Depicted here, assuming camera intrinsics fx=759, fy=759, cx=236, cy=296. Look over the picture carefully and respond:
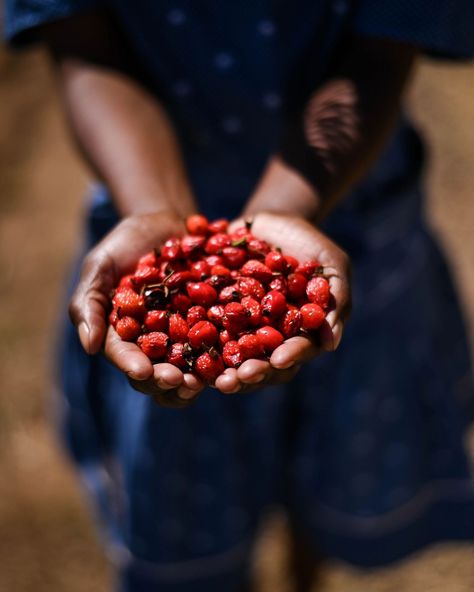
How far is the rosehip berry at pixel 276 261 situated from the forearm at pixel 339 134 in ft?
0.40

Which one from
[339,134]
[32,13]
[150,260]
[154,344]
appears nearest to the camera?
[154,344]

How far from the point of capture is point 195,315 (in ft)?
4.75

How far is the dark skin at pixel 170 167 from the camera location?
1.29 metres

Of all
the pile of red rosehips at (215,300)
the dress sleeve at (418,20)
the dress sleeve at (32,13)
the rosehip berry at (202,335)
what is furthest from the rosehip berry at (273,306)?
the dress sleeve at (32,13)

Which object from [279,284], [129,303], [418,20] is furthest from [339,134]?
[129,303]

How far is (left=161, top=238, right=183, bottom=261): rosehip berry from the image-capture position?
4.79 ft

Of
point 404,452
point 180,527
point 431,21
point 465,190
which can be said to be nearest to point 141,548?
point 180,527

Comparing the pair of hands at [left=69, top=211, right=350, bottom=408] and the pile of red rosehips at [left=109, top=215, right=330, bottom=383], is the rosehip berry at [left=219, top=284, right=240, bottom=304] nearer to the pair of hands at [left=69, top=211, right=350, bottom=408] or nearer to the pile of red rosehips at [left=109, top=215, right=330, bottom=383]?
the pile of red rosehips at [left=109, top=215, right=330, bottom=383]

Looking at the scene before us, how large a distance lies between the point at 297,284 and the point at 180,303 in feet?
0.76

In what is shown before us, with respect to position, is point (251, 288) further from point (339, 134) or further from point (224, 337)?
point (339, 134)

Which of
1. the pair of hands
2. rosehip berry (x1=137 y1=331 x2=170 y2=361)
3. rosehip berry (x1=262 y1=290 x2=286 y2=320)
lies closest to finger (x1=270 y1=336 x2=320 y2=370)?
the pair of hands

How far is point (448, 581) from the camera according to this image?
2.75 meters

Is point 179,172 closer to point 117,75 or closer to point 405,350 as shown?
point 117,75

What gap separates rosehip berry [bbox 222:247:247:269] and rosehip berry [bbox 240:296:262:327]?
98 mm
